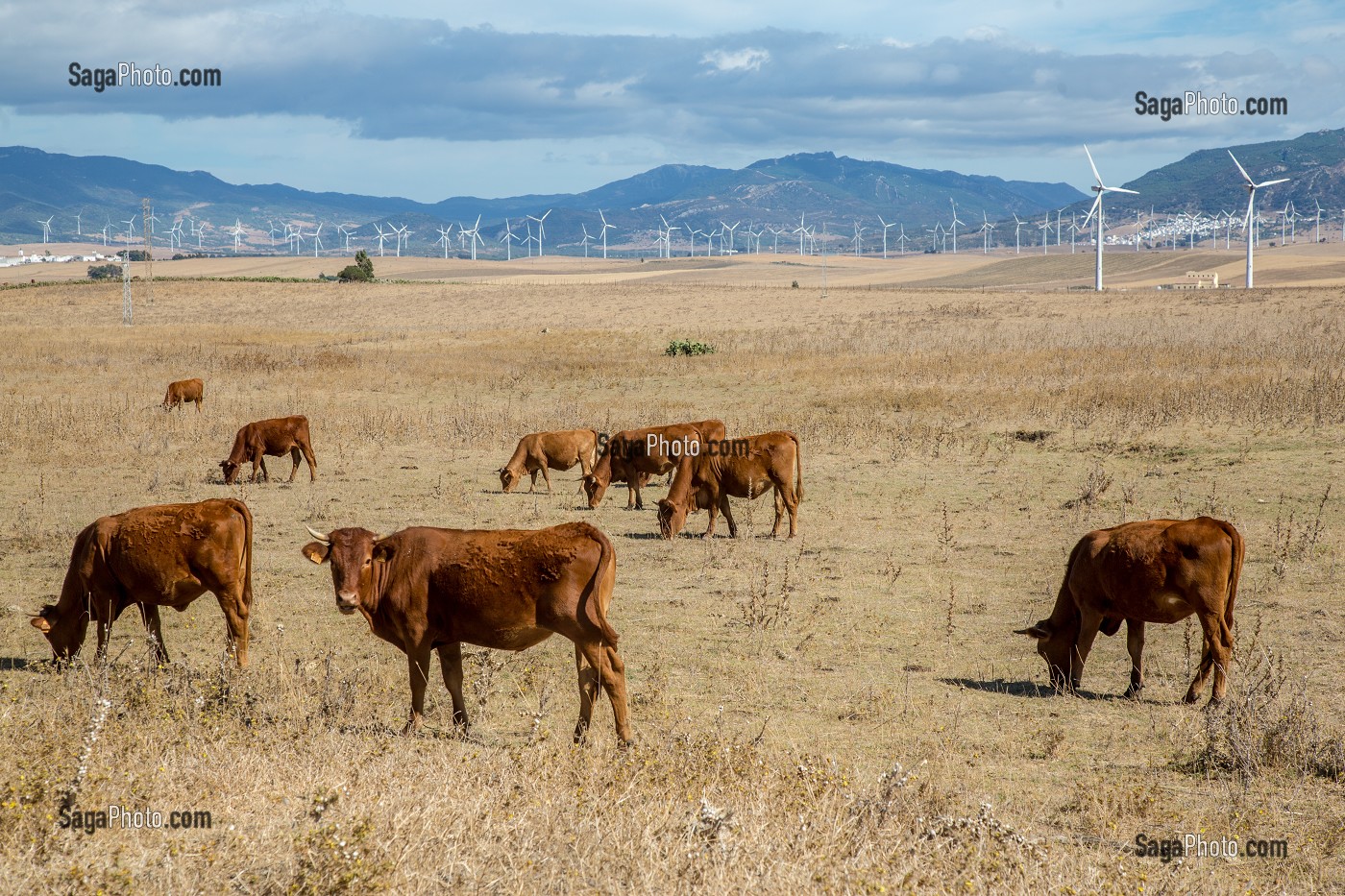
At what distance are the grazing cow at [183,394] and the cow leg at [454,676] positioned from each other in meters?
21.0

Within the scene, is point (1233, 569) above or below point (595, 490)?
above

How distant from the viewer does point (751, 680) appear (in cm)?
1030

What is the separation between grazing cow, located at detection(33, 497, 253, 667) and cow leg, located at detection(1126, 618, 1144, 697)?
749 cm

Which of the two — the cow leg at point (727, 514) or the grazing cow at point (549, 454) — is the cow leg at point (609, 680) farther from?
the grazing cow at point (549, 454)

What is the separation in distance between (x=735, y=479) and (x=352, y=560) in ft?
29.7

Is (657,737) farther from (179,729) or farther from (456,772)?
(179,729)

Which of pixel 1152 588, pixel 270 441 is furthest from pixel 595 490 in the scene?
pixel 1152 588

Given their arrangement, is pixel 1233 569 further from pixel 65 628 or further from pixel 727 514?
pixel 65 628

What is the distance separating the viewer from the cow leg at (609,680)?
8.29 metres

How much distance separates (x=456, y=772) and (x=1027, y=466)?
51.1ft

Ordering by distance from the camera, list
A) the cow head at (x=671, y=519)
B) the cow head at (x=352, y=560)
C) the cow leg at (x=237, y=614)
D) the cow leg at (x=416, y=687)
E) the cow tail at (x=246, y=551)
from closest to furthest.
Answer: the cow head at (x=352, y=560) < the cow leg at (x=416, y=687) < the cow leg at (x=237, y=614) < the cow tail at (x=246, y=551) < the cow head at (x=671, y=519)

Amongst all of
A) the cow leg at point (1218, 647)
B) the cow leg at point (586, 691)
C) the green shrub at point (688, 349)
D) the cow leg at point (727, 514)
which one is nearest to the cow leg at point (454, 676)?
the cow leg at point (586, 691)

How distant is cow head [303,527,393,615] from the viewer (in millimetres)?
8281

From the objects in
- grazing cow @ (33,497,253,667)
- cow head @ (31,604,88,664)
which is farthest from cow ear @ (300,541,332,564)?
cow head @ (31,604,88,664)
